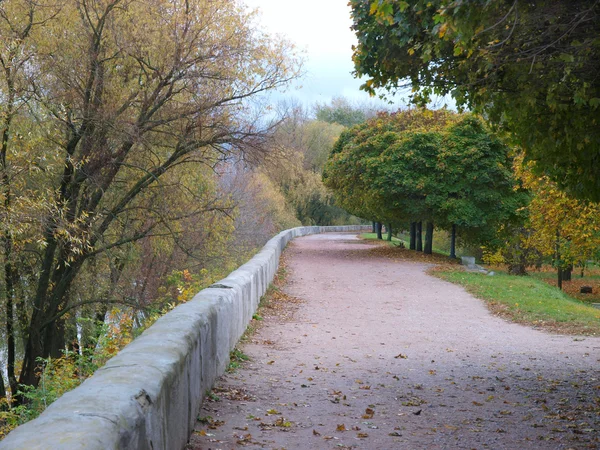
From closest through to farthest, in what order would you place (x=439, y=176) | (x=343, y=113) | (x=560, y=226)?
1. (x=560, y=226)
2. (x=439, y=176)
3. (x=343, y=113)

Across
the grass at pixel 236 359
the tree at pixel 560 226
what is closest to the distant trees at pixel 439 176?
the tree at pixel 560 226

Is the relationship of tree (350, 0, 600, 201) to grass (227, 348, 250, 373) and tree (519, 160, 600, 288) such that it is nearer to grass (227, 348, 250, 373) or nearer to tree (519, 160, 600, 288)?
grass (227, 348, 250, 373)

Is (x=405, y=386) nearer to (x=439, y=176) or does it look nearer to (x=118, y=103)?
(x=118, y=103)

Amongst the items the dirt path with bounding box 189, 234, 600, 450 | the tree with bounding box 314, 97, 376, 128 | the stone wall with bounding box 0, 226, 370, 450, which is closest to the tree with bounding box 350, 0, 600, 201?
the dirt path with bounding box 189, 234, 600, 450

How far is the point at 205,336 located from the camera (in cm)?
663

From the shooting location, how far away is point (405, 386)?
8641 mm

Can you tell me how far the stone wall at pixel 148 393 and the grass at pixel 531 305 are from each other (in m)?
8.87

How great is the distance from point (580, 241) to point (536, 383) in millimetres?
17151

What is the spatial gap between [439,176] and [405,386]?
21415mm

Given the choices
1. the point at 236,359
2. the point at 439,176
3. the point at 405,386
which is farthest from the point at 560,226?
the point at 236,359

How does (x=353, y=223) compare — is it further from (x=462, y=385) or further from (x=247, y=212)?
(x=462, y=385)

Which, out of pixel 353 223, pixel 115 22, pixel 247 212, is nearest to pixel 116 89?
pixel 115 22

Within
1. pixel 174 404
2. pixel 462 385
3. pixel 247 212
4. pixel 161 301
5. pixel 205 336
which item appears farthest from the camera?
pixel 247 212

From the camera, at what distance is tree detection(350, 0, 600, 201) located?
20.2 feet
